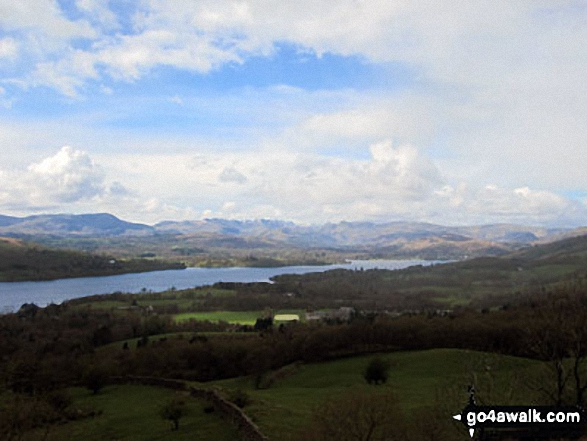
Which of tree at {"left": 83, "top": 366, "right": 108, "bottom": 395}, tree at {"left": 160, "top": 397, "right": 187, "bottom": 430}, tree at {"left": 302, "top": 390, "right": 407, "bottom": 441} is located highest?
tree at {"left": 302, "top": 390, "right": 407, "bottom": 441}

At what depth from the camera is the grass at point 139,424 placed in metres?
45.0

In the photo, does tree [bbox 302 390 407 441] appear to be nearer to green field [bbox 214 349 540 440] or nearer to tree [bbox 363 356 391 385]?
green field [bbox 214 349 540 440]

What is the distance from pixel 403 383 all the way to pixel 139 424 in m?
36.6

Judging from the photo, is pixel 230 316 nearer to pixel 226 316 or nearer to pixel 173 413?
pixel 226 316

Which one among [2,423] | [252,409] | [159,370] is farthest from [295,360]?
[2,423]

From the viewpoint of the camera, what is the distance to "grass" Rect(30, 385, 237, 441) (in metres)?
45.0

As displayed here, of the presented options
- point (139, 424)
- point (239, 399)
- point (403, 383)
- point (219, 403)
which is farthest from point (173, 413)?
point (403, 383)

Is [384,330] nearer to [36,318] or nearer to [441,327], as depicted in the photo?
[441,327]

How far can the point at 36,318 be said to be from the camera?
157625mm

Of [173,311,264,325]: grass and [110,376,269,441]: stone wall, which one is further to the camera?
[173,311,264,325]: grass

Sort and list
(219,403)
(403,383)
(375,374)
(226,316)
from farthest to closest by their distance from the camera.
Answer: (226,316) → (375,374) → (403,383) → (219,403)

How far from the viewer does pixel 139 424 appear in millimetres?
52594

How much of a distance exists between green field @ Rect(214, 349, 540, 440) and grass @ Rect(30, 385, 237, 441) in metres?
4.87

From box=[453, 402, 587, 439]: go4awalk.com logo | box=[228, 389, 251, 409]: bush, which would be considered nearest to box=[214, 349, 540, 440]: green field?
box=[228, 389, 251, 409]: bush
